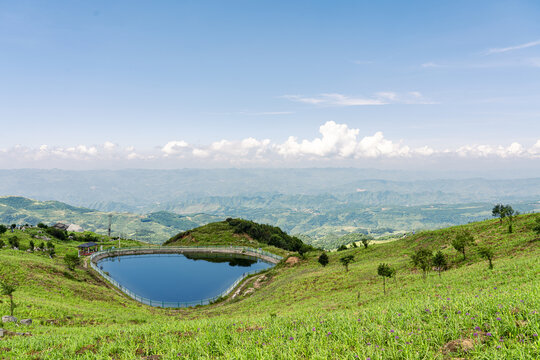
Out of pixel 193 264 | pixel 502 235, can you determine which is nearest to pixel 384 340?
pixel 502 235

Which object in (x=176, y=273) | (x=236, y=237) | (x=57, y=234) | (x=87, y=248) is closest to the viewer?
(x=176, y=273)

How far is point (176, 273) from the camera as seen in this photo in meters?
89.8

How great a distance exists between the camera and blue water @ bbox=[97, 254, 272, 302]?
7119 centimetres

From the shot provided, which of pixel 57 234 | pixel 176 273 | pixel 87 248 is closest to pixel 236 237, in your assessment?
pixel 176 273

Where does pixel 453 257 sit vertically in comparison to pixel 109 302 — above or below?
above

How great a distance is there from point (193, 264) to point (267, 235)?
169 ft

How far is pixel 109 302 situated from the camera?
Result: 43.8 metres

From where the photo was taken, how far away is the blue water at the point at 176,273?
234ft

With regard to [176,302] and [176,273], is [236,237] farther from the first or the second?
[176,302]

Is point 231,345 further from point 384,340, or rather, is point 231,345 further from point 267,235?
point 267,235

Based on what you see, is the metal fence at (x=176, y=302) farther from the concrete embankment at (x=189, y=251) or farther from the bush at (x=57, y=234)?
the bush at (x=57, y=234)

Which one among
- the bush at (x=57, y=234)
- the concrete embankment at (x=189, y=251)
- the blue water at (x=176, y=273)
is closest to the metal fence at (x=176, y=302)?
the concrete embankment at (x=189, y=251)

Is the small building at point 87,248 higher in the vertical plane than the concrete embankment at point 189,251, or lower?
higher

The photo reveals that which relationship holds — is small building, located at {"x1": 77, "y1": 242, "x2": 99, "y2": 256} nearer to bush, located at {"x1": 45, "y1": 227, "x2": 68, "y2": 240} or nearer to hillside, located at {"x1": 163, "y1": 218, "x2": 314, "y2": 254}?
bush, located at {"x1": 45, "y1": 227, "x2": 68, "y2": 240}
